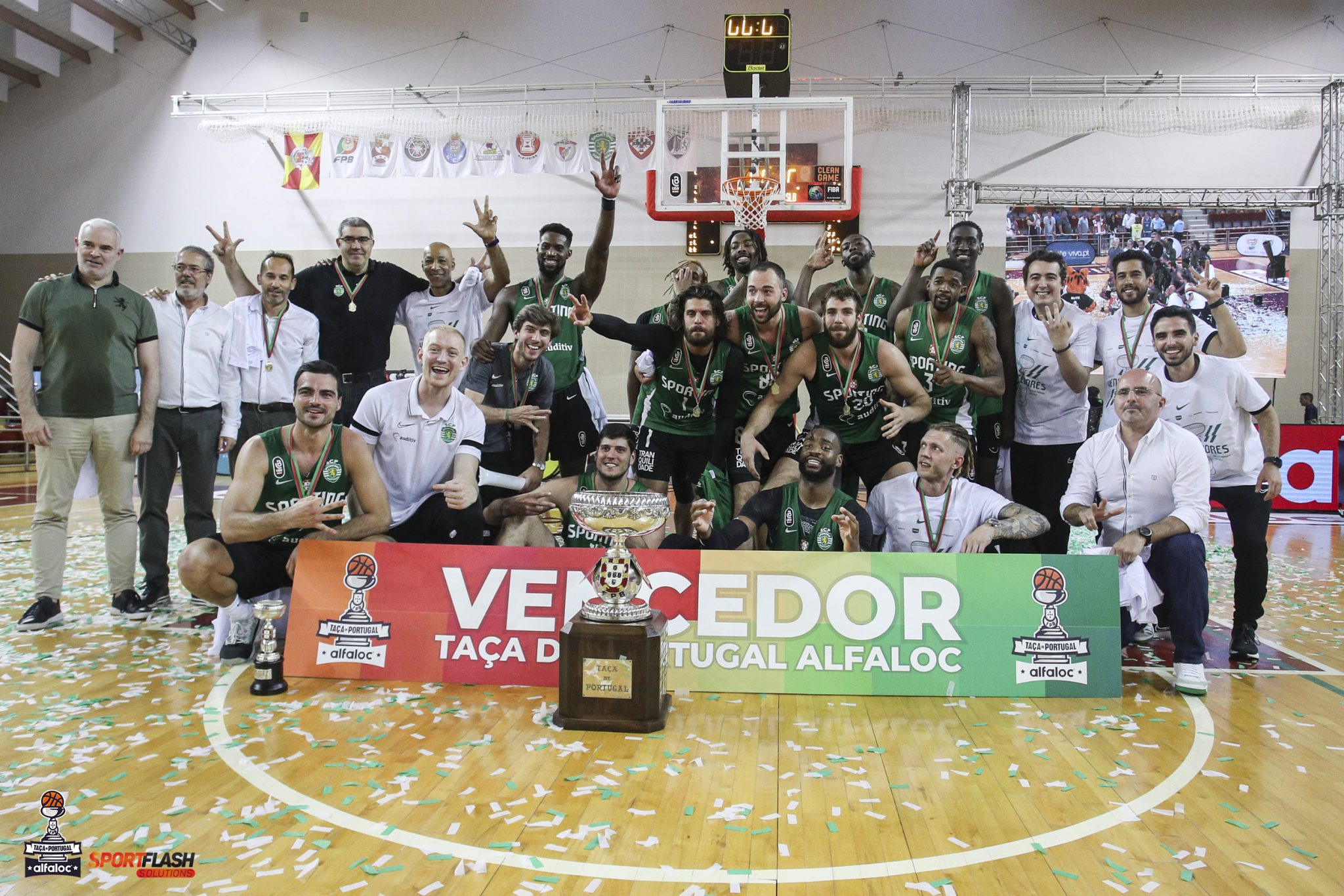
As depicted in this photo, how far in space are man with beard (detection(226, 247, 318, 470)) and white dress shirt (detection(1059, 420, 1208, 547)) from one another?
4.53 m

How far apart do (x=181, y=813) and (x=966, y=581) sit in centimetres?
305

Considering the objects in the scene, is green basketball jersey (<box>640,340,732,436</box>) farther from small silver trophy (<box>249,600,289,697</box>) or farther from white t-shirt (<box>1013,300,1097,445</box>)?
small silver trophy (<box>249,600,289,697</box>)

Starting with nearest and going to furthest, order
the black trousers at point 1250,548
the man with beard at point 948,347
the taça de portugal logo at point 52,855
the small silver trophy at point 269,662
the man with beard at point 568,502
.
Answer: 1. the taça de portugal logo at point 52,855
2. the small silver trophy at point 269,662
3. the black trousers at point 1250,548
4. the man with beard at point 568,502
5. the man with beard at point 948,347

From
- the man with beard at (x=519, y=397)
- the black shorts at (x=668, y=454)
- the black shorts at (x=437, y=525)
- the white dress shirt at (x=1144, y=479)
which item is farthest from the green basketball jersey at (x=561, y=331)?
the white dress shirt at (x=1144, y=479)

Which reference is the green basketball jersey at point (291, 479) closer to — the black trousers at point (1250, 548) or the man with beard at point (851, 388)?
the man with beard at point (851, 388)

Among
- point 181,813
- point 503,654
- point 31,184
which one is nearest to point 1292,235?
point 503,654

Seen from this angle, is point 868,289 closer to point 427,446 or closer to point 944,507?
point 944,507

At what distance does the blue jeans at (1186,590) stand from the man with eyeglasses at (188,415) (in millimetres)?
5167

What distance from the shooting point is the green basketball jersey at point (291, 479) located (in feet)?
13.5

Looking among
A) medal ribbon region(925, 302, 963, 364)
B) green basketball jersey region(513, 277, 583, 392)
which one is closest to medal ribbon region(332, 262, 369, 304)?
green basketball jersey region(513, 277, 583, 392)

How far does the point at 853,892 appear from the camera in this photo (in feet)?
7.39

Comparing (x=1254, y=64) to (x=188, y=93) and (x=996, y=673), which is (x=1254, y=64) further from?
(x=188, y=93)

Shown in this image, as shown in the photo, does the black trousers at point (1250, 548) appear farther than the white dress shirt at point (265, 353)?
No

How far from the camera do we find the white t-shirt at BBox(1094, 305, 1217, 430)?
5.07 meters
